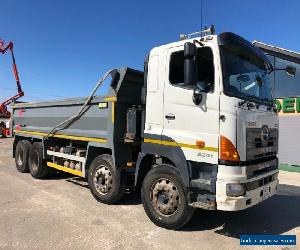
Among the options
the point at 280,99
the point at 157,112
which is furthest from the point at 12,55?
the point at 157,112

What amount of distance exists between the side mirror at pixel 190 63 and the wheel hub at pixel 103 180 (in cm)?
271

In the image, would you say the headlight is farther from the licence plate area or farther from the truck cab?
the licence plate area

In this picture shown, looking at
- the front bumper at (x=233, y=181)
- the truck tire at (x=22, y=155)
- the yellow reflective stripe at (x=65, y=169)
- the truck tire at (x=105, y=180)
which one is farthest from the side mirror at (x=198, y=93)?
the truck tire at (x=22, y=155)

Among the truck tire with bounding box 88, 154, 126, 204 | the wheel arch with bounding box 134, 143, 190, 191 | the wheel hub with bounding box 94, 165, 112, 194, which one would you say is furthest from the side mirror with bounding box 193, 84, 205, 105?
the wheel hub with bounding box 94, 165, 112, 194

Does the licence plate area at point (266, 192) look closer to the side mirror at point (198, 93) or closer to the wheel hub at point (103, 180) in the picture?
the side mirror at point (198, 93)

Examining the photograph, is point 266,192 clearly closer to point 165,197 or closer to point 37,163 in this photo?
point 165,197

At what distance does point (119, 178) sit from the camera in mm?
6613

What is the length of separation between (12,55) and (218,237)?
92.5 ft

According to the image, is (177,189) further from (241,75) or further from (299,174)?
(299,174)

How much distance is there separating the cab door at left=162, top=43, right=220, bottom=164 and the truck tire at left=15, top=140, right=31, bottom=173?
599 centimetres

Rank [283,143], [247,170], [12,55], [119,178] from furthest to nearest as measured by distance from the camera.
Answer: [12,55]
[283,143]
[119,178]
[247,170]

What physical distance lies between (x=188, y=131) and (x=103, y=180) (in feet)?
7.88

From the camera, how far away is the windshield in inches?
201

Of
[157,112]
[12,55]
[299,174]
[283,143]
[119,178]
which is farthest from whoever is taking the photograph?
[12,55]
